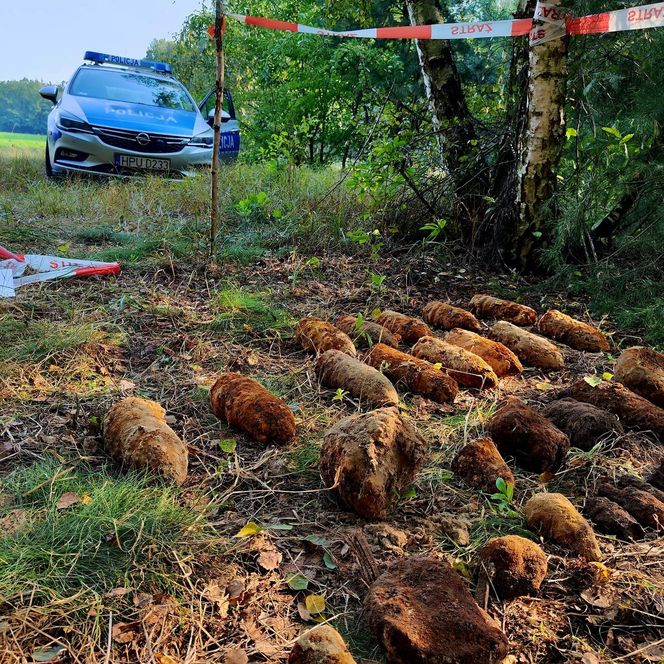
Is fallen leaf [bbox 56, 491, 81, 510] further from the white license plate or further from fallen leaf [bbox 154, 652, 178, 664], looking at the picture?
the white license plate

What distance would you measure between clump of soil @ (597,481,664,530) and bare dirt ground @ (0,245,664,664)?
7 centimetres

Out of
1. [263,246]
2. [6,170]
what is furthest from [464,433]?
[6,170]

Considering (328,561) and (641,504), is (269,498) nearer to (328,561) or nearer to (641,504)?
(328,561)

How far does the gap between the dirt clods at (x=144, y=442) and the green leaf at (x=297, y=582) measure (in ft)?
1.80

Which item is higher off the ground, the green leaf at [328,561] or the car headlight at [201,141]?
the car headlight at [201,141]

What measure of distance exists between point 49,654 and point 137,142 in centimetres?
703

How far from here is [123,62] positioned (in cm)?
895

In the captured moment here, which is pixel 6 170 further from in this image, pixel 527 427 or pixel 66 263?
pixel 527 427

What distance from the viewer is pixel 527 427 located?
221 centimetres

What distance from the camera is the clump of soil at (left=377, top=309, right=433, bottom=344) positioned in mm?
3361

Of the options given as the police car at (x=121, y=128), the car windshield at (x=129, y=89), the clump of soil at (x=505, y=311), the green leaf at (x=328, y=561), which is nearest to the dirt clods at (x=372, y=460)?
the green leaf at (x=328, y=561)

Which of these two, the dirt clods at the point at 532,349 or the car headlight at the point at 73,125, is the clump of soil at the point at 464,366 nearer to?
the dirt clods at the point at 532,349

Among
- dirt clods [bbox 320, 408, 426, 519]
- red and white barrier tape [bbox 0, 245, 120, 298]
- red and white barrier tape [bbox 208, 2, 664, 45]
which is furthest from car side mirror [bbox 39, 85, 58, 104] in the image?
dirt clods [bbox 320, 408, 426, 519]

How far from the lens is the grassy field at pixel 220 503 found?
1436 millimetres
